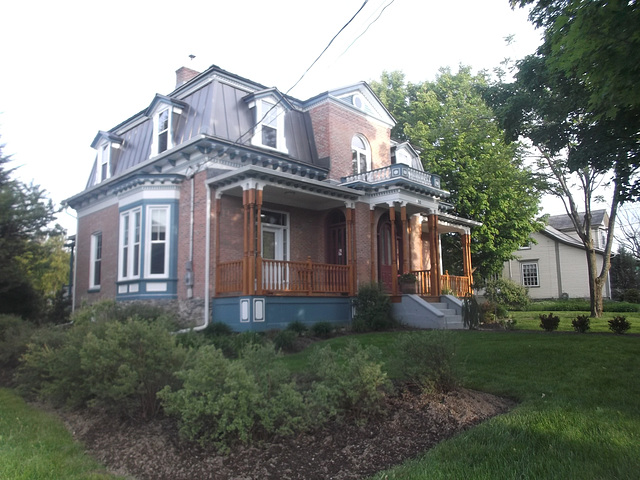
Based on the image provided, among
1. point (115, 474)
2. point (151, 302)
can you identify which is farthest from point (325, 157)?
point (115, 474)

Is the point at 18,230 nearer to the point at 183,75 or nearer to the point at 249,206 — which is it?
the point at 249,206

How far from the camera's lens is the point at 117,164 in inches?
754

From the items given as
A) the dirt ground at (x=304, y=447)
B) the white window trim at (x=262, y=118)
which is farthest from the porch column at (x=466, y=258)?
the dirt ground at (x=304, y=447)

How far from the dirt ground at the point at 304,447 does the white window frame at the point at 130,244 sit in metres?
10.0

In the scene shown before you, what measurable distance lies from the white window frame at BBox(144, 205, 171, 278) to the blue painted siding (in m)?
2.16

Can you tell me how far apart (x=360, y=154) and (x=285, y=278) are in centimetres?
673

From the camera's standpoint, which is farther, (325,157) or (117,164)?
(117,164)

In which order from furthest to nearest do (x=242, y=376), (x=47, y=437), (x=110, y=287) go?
(x=110, y=287) < (x=47, y=437) < (x=242, y=376)

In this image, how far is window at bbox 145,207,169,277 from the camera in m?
15.2

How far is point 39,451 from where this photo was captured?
16.6 ft

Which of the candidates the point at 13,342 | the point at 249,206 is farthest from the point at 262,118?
the point at 13,342

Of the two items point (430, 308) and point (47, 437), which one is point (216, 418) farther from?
point (430, 308)

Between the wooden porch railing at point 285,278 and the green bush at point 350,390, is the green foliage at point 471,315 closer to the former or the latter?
the wooden porch railing at point 285,278

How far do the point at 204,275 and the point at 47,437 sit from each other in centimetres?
878
